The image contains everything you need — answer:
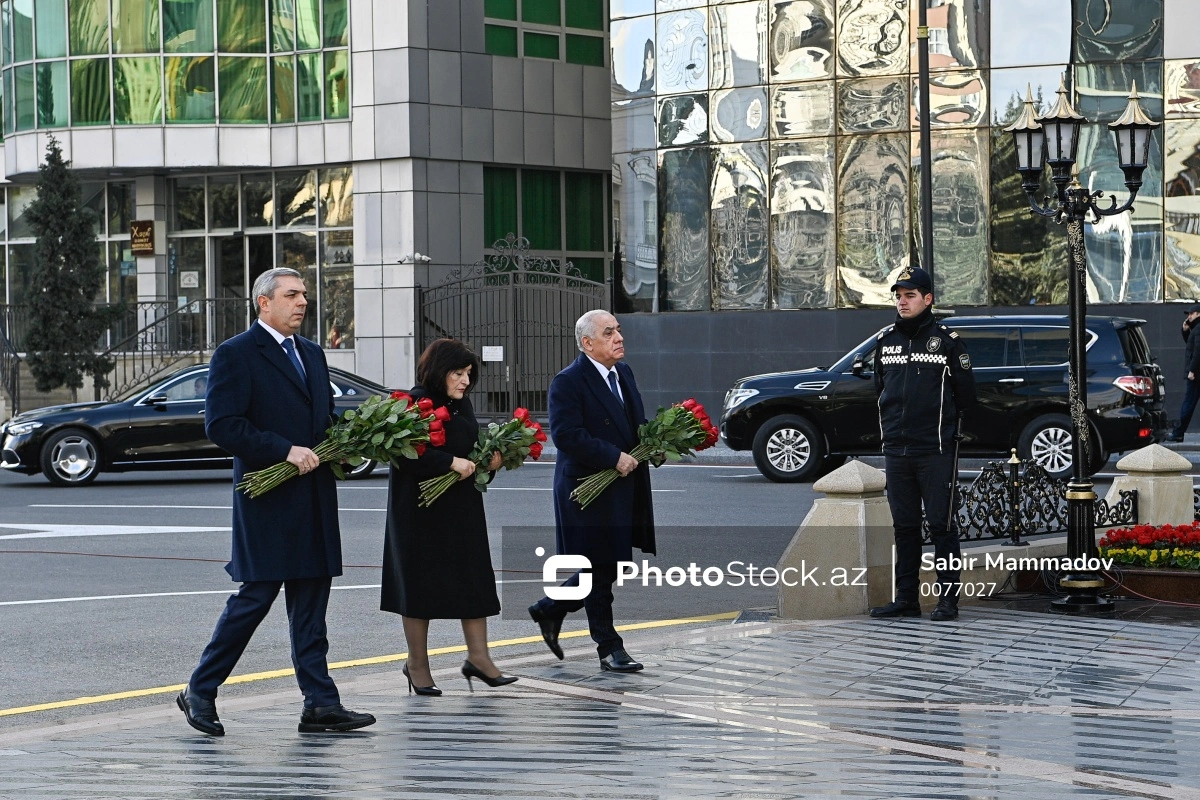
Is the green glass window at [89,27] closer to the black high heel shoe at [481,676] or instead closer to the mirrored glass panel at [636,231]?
the mirrored glass panel at [636,231]

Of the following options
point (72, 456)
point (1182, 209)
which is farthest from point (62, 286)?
point (1182, 209)

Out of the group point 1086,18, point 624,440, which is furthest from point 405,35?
point 624,440

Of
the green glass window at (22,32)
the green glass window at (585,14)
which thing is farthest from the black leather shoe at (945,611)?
the green glass window at (22,32)

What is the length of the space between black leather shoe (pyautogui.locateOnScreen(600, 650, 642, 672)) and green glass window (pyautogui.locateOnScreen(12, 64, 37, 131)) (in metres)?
29.1

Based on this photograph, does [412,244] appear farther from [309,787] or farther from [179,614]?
[309,787]

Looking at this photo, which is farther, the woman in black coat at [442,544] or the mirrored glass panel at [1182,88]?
the mirrored glass panel at [1182,88]

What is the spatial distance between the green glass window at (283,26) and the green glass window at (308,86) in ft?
1.16

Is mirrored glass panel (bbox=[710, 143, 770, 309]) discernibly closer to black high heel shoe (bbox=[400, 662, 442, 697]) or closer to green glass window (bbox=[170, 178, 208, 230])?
green glass window (bbox=[170, 178, 208, 230])

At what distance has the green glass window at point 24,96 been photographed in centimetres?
3428

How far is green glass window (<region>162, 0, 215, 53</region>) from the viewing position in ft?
108

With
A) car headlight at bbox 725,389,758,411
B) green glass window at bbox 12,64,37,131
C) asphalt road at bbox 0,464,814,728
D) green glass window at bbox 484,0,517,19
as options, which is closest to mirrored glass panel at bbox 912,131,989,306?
asphalt road at bbox 0,464,814,728

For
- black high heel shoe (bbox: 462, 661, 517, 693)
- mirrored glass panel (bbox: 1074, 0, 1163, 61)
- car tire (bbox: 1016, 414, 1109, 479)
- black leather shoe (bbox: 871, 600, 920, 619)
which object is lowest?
black leather shoe (bbox: 871, 600, 920, 619)

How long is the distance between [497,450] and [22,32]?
29853 millimetres

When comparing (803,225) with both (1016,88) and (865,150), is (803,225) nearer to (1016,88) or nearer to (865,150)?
(865,150)
